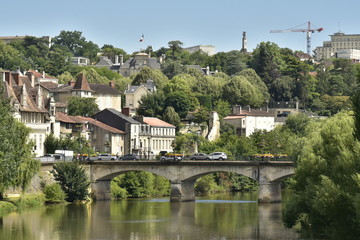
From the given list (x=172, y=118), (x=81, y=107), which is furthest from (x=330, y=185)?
(x=172, y=118)

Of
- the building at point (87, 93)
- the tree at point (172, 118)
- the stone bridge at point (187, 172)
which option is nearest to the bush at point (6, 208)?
the stone bridge at point (187, 172)

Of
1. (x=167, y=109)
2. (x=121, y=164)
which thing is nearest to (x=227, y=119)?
(x=167, y=109)

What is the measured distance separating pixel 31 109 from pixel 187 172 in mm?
20362

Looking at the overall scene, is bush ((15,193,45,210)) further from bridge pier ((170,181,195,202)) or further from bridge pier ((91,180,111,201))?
bridge pier ((170,181,195,202))

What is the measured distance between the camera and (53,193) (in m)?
107

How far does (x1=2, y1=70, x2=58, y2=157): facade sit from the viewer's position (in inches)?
4692

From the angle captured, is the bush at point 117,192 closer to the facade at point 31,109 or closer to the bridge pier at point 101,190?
the bridge pier at point 101,190

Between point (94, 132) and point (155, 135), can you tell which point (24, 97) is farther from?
point (155, 135)

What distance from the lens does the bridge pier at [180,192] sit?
381 ft

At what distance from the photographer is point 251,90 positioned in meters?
196

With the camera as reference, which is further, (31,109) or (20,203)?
(31,109)

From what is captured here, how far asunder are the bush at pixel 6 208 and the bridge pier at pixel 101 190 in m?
17.0

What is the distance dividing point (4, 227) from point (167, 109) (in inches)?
3430

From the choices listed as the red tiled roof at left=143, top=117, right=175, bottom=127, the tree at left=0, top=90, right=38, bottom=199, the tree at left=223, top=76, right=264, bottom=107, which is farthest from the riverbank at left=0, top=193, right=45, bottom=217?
the tree at left=223, top=76, right=264, bottom=107
